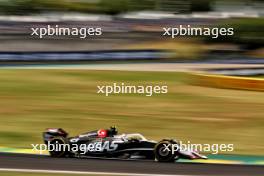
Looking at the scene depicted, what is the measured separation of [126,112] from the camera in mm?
10008

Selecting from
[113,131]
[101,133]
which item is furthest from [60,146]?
[113,131]

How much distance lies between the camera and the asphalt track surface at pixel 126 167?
333 inches

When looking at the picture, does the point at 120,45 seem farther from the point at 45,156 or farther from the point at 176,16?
the point at 45,156

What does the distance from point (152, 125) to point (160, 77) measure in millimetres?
2452

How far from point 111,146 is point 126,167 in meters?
0.44

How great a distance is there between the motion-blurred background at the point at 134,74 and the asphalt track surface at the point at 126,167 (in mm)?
648

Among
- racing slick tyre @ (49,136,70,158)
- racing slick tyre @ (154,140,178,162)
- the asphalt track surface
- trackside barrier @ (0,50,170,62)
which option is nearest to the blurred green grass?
racing slick tyre @ (49,136,70,158)

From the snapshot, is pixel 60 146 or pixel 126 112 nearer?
pixel 60 146

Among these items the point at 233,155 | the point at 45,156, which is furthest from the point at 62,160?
the point at 233,155

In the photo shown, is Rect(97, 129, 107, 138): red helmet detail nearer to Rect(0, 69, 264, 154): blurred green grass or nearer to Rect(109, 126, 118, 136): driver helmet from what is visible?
Rect(109, 126, 118, 136): driver helmet

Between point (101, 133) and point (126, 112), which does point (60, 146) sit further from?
point (126, 112)

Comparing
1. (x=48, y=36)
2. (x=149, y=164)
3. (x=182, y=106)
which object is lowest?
(x=149, y=164)

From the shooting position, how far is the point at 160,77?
1225 cm

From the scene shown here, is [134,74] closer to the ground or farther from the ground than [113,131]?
farther from the ground
